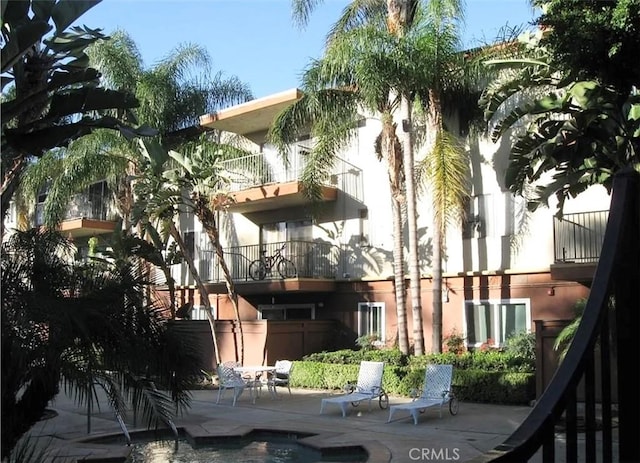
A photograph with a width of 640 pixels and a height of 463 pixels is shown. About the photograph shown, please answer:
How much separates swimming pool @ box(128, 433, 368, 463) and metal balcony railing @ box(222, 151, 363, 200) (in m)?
11.5

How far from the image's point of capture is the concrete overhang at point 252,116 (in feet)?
74.3

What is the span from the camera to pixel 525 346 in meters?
17.2

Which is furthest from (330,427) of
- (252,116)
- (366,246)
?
(252,116)

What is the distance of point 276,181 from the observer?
78.3ft

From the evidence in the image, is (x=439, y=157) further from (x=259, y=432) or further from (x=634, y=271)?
(x=634, y=271)

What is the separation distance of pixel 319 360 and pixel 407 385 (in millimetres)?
3746

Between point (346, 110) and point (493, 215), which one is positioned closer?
point (493, 215)

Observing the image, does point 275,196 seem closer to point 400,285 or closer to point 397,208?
point 397,208

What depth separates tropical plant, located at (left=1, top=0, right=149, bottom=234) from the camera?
18.5 feet

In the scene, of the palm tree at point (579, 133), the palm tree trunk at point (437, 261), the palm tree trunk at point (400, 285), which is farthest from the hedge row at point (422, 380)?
the palm tree at point (579, 133)

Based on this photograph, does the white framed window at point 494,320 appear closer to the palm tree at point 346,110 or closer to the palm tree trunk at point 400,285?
the palm tree trunk at point 400,285

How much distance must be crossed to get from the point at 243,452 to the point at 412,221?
29.6ft

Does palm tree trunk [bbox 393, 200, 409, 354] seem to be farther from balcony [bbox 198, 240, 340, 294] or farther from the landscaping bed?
balcony [bbox 198, 240, 340, 294]

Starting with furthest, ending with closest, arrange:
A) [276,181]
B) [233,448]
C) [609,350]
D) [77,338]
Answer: [276,181], [233,448], [77,338], [609,350]
